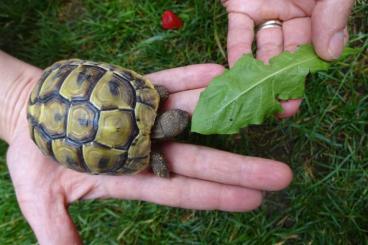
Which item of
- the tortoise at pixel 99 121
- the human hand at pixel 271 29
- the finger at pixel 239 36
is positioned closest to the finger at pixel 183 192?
the tortoise at pixel 99 121

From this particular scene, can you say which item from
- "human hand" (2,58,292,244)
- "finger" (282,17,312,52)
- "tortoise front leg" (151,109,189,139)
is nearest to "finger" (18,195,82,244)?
"human hand" (2,58,292,244)

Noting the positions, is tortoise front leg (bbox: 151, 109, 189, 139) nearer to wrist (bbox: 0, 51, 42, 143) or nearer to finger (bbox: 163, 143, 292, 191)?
finger (bbox: 163, 143, 292, 191)

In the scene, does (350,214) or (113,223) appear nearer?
(350,214)

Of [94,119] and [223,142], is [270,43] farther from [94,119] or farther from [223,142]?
[94,119]

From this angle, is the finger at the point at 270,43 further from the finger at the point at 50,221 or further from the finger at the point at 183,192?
the finger at the point at 50,221

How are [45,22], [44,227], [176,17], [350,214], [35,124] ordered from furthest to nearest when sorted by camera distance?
[45,22] < [176,17] < [350,214] < [35,124] < [44,227]

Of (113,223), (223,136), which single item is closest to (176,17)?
(223,136)

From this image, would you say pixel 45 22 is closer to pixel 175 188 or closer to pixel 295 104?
pixel 175 188
